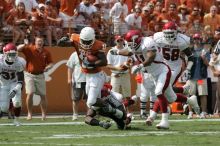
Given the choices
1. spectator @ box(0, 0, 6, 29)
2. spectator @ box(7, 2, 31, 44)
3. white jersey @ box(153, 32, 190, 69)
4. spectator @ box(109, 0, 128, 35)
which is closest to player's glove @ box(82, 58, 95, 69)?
white jersey @ box(153, 32, 190, 69)

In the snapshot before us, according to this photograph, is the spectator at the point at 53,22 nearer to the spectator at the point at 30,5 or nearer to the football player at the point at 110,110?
the spectator at the point at 30,5

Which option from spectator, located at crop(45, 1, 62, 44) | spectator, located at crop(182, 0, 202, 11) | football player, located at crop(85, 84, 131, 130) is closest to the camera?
football player, located at crop(85, 84, 131, 130)

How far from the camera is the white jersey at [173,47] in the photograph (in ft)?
46.8

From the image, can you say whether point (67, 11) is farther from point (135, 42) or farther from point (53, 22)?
point (135, 42)

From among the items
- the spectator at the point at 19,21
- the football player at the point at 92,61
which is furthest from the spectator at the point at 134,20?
the football player at the point at 92,61

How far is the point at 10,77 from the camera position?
14.9m

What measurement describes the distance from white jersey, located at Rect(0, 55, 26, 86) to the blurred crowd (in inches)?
152

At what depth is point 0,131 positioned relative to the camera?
12.8m

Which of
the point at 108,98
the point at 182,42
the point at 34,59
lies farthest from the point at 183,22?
the point at 108,98

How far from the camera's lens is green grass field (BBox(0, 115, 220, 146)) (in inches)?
410

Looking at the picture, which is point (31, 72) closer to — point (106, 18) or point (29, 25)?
point (29, 25)

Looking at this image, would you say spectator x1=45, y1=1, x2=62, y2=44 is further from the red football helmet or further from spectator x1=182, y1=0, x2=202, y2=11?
the red football helmet

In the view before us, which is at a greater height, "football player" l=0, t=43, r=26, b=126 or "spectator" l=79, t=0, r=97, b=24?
"spectator" l=79, t=0, r=97, b=24

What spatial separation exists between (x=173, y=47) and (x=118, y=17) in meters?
6.25
